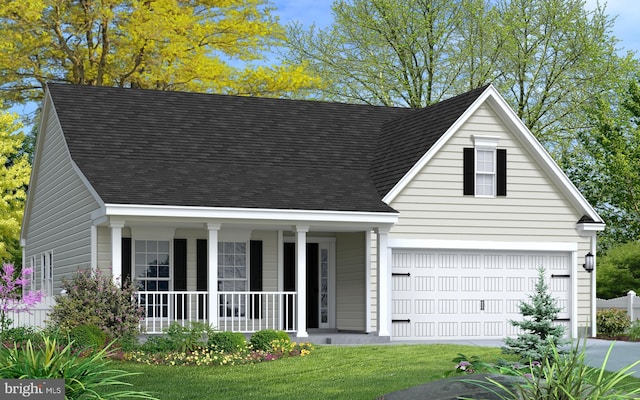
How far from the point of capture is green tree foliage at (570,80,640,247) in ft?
128

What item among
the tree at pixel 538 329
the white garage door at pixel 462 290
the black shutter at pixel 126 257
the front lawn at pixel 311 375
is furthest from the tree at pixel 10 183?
the tree at pixel 538 329

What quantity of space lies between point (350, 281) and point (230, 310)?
3047 millimetres

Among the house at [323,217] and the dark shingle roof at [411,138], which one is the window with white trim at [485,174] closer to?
the house at [323,217]

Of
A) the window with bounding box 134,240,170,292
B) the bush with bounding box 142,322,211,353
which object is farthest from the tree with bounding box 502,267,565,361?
the window with bounding box 134,240,170,292

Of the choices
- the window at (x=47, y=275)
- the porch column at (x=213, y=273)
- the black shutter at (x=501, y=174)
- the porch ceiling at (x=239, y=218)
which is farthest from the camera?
the window at (x=47, y=275)

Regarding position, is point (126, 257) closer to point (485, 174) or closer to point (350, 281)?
point (350, 281)

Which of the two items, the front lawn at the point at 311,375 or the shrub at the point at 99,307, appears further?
the shrub at the point at 99,307

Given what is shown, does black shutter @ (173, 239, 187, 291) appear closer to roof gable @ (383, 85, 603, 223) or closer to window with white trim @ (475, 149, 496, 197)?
roof gable @ (383, 85, 603, 223)

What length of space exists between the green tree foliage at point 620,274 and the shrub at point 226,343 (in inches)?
769

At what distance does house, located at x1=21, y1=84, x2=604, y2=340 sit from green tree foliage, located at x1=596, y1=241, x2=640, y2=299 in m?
9.78

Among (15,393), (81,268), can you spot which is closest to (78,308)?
(81,268)

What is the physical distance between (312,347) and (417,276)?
483 centimetres

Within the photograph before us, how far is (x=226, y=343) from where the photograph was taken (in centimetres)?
1919

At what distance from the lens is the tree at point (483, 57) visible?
42750mm
